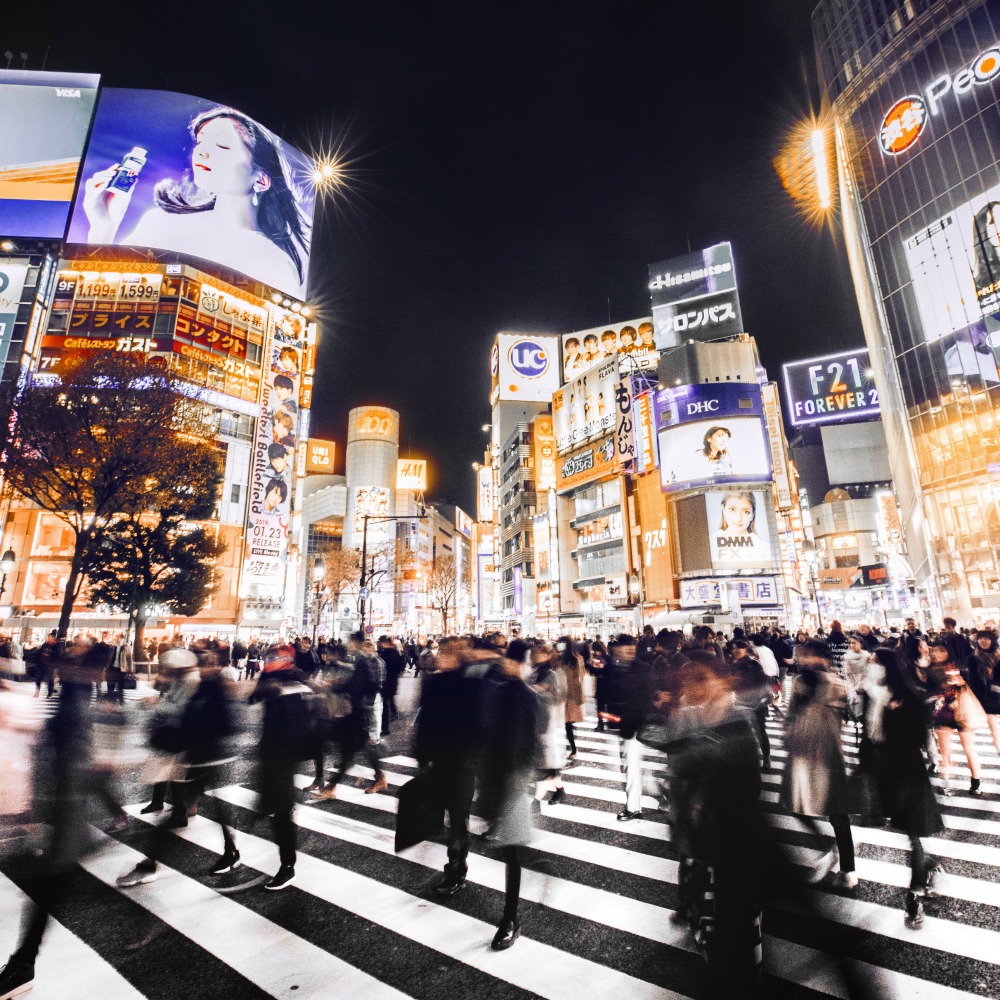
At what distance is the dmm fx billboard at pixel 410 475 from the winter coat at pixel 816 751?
4873 inches

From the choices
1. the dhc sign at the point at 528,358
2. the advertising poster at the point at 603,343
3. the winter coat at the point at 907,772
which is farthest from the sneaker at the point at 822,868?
the dhc sign at the point at 528,358

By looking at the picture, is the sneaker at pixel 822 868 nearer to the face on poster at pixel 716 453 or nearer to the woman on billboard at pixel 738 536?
the face on poster at pixel 716 453

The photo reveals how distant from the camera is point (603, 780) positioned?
895 cm

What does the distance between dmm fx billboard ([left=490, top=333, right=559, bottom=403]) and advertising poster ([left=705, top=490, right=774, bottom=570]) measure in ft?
139

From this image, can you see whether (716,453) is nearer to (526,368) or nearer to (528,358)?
(526,368)

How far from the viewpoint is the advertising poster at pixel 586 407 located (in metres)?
55.3

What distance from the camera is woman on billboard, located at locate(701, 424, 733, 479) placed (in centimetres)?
4372

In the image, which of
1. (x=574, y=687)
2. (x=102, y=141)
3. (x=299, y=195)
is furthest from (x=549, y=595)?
(x=102, y=141)

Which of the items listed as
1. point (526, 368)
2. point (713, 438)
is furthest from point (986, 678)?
point (526, 368)

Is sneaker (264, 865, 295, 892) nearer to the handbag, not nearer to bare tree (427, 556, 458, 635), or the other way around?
the handbag

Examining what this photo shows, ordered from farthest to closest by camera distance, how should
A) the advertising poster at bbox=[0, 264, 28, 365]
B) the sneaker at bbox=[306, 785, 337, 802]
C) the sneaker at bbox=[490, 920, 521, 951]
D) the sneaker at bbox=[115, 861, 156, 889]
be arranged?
the advertising poster at bbox=[0, 264, 28, 365] < the sneaker at bbox=[306, 785, 337, 802] < the sneaker at bbox=[115, 861, 156, 889] < the sneaker at bbox=[490, 920, 521, 951]

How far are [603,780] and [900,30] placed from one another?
66.5 m

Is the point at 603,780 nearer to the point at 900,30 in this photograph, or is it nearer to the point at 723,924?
the point at 723,924

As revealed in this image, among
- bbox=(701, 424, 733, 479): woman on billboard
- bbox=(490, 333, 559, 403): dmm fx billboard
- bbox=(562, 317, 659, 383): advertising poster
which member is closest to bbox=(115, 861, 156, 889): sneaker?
bbox=(701, 424, 733, 479): woman on billboard
